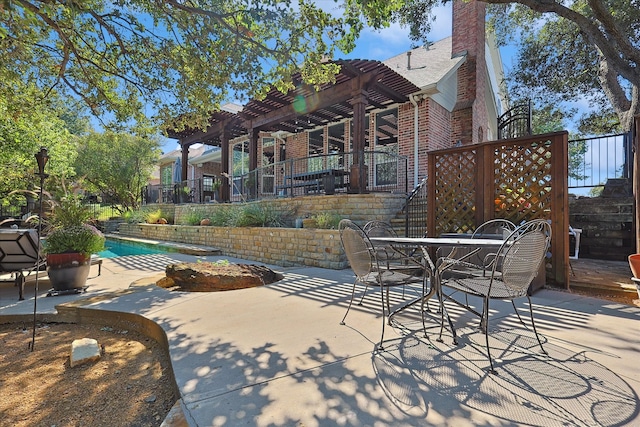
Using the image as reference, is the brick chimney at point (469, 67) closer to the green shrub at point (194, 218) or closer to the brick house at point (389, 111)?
the brick house at point (389, 111)

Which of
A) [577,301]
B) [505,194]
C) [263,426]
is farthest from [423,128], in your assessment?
[263,426]

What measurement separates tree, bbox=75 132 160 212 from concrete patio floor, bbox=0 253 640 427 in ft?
48.5

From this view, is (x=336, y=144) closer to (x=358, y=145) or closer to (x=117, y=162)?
(x=358, y=145)

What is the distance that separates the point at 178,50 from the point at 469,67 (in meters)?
8.72

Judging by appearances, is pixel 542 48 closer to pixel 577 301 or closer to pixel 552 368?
pixel 577 301

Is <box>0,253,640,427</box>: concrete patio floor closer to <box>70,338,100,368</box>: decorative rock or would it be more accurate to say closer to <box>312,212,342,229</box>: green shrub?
<box>70,338,100,368</box>: decorative rock

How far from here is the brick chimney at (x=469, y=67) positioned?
32.0ft

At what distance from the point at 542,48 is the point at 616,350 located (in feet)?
41.9

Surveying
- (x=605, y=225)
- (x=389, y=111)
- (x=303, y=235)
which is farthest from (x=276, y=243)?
(x=605, y=225)

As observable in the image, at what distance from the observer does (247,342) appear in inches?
93.6

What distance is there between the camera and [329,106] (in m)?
9.06

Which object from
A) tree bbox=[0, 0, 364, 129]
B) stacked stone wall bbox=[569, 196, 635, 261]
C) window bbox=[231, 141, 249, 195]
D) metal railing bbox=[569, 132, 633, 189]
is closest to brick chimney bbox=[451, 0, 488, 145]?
metal railing bbox=[569, 132, 633, 189]

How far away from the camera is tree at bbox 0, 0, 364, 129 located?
13.6 ft

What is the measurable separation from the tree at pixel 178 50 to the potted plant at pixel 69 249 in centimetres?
194
